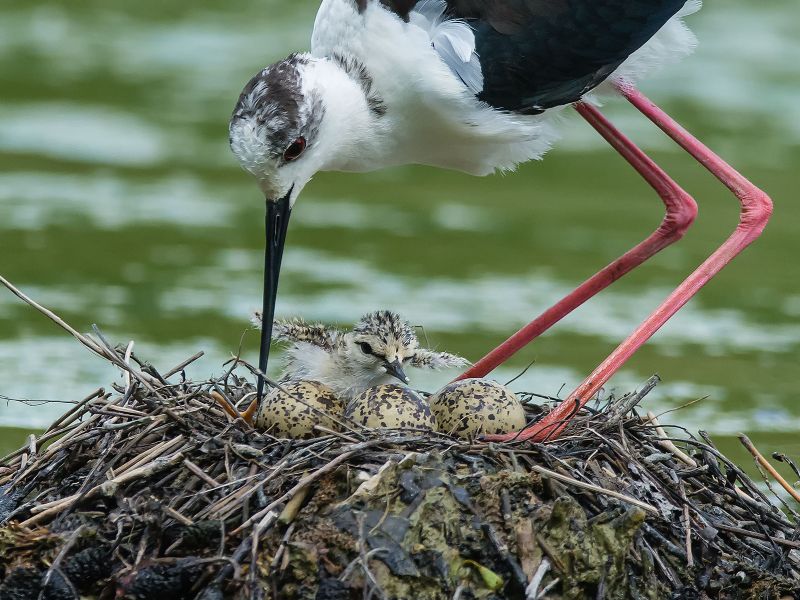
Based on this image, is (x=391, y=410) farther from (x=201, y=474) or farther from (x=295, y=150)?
(x=295, y=150)

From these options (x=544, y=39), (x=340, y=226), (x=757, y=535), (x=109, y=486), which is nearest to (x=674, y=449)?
(x=757, y=535)

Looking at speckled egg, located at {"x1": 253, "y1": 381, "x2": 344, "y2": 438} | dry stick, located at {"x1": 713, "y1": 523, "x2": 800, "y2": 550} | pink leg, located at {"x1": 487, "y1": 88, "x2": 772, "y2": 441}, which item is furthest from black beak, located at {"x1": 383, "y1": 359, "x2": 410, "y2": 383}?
dry stick, located at {"x1": 713, "y1": 523, "x2": 800, "y2": 550}

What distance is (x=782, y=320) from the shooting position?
9.93 meters

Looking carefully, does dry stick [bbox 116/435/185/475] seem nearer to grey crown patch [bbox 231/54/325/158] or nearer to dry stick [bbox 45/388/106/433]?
dry stick [bbox 45/388/106/433]

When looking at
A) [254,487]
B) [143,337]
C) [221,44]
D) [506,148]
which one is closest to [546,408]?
[506,148]

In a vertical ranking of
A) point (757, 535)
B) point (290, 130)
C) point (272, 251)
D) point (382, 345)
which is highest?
point (290, 130)

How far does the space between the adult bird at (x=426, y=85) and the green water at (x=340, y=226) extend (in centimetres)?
51

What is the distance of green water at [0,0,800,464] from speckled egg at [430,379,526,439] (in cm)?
159

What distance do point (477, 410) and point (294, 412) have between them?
0.70 meters

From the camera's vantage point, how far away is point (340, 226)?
11.4 m

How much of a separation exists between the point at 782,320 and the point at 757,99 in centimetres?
478

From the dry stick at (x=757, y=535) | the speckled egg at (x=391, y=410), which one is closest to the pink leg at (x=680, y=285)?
the speckled egg at (x=391, y=410)

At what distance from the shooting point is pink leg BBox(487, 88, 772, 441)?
574cm

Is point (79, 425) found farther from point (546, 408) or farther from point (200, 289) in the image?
point (200, 289)
